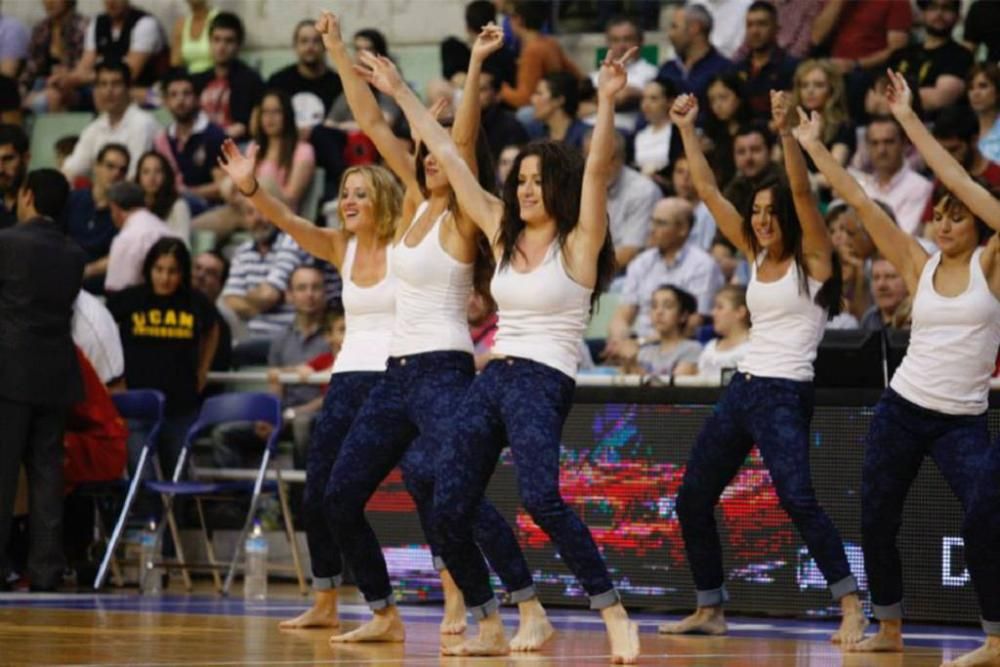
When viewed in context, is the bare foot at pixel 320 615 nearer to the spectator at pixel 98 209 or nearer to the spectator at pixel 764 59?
the spectator at pixel 98 209

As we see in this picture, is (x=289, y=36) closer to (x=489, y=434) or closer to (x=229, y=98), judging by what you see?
(x=229, y=98)

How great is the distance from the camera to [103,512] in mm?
12836

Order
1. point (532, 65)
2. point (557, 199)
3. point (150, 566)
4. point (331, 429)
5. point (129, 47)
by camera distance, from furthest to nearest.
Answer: point (129, 47)
point (532, 65)
point (150, 566)
point (331, 429)
point (557, 199)

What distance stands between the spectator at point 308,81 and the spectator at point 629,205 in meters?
3.02

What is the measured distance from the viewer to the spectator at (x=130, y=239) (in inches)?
521

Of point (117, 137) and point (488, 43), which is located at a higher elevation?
point (488, 43)

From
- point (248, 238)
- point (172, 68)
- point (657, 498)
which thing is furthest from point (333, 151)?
point (657, 498)

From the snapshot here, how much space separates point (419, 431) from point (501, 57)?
7532mm

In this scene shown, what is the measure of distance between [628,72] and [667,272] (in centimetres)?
252

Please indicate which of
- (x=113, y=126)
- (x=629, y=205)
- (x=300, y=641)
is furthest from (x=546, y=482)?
(x=113, y=126)

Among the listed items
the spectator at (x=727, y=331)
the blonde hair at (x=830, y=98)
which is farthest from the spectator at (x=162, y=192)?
the spectator at (x=727, y=331)

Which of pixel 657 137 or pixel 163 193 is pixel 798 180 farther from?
pixel 163 193

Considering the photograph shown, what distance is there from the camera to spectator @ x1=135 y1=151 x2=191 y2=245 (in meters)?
13.9

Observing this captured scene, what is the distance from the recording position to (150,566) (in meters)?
11.9
